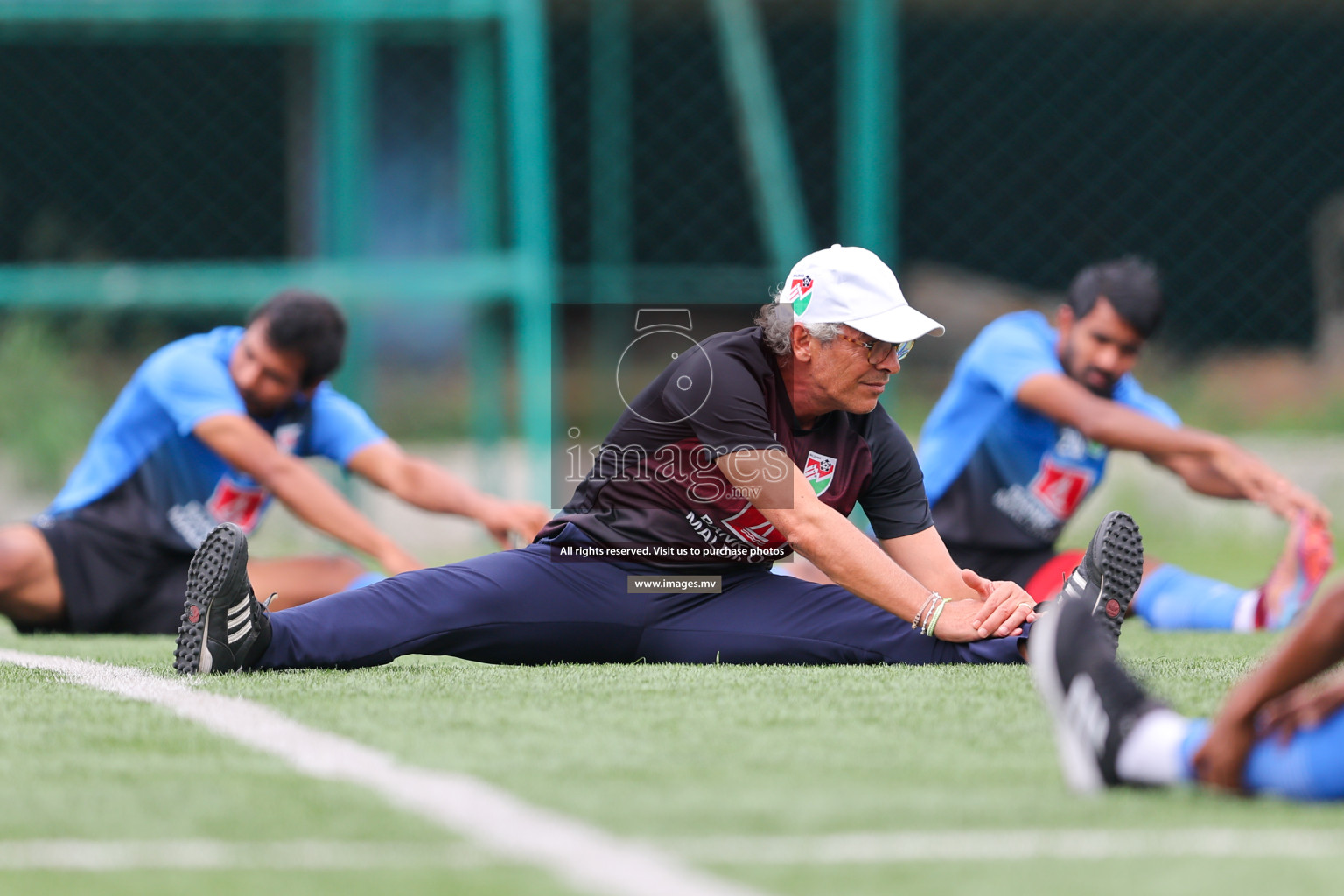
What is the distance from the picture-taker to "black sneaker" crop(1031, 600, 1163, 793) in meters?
2.23

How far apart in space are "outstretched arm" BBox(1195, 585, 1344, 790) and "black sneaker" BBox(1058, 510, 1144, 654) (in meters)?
1.18

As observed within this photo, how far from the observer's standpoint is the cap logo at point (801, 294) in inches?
137

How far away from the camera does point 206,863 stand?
1.90 meters

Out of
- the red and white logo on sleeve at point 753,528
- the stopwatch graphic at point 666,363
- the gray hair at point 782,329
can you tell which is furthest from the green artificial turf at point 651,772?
the gray hair at point 782,329

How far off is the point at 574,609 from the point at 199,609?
0.81m

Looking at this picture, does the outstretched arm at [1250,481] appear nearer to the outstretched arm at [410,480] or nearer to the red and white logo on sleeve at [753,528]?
the red and white logo on sleeve at [753,528]

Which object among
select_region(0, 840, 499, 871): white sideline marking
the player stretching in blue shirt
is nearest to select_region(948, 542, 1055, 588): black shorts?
the player stretching in blue shirt

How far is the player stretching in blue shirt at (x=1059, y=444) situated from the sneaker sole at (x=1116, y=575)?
1.59 m

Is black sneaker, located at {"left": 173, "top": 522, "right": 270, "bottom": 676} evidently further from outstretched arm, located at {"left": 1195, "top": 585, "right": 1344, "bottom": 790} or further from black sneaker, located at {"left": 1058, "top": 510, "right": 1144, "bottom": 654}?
outstretched arm, located at {"left": 1195, "top": 585, "right": 1344, "bottom": 790}

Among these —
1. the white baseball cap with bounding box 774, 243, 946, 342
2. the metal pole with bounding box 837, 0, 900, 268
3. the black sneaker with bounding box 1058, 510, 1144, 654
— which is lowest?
the black sneaker with bounding box 1058, 510, 1144, 654

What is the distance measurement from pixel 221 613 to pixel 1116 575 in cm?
184

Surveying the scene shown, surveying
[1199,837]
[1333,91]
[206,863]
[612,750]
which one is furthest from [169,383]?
[1333,91]

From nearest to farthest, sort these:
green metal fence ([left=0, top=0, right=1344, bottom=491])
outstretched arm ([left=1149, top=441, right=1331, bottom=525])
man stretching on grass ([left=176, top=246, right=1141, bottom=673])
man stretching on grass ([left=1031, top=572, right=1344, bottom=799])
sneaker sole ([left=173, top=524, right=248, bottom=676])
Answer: man stretching on grass ([left=1031, top=572, right=1344, bottom=799]), sneaker sole ([left=173, top=524, right=248, bottom=676]), man stretching on grass ([left=176, top=246, right=1141, bottom=673]), outstretched arm ([left=1149, top=441, right=1331, bottom=525]), green metal fence ([left=0, top=0, right=1344, bottom=491])

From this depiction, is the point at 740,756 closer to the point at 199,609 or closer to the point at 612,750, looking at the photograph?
the point at 612,750
